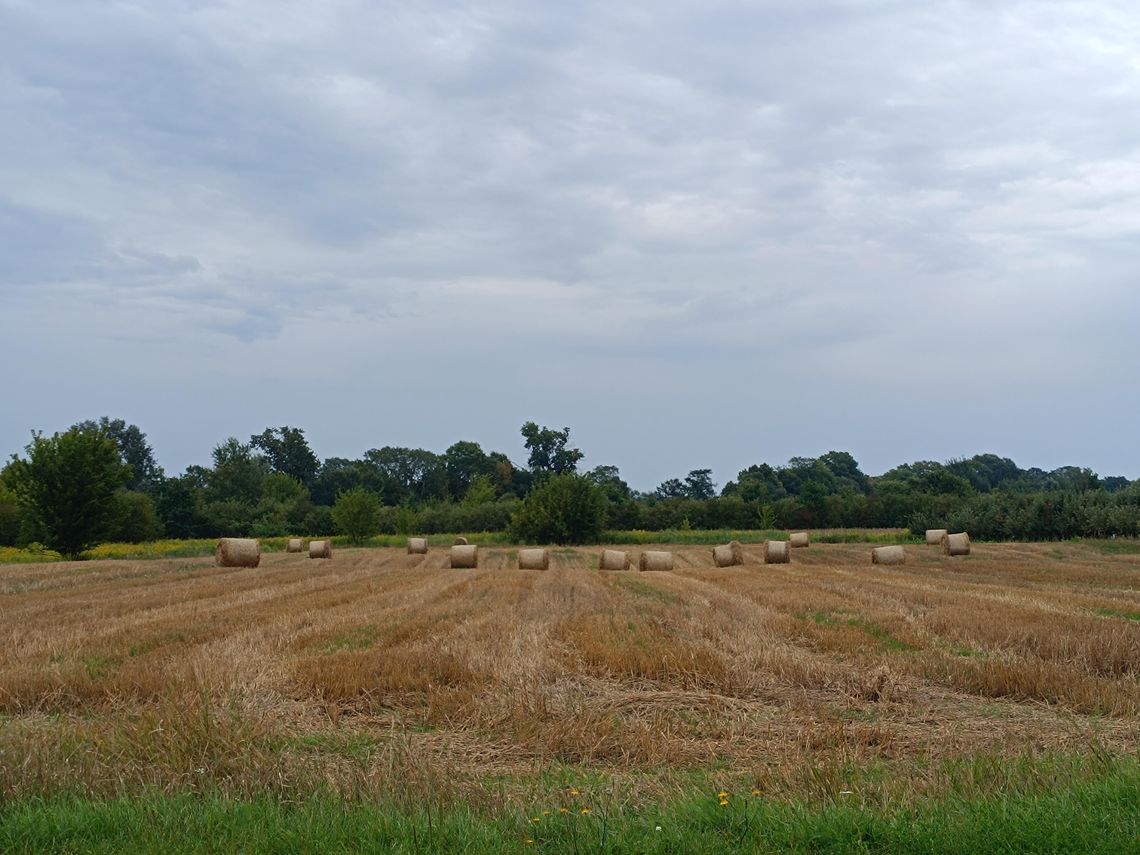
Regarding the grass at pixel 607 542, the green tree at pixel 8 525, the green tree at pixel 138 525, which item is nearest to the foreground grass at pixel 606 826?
the grass at pixel 607 542

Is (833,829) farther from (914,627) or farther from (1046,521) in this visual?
(1046,521)

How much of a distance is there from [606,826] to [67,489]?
45583 millimetres

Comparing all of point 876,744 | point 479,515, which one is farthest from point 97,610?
point 479,515

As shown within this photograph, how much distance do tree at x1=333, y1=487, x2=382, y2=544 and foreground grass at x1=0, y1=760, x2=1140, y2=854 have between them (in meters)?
53.9

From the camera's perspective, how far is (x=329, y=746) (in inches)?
290

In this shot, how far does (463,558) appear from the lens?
33.2 metres

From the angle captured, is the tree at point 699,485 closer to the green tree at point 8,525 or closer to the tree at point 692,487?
the tree at point 692,487

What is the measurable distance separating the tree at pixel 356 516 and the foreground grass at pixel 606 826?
5389 centimetres

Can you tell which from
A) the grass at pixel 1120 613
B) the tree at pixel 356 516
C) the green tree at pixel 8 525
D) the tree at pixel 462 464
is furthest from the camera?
the tree at pixel 462 464

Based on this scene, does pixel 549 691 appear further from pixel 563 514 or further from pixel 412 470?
pixel 412 470

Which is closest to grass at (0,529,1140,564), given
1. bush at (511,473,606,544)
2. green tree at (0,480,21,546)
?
bush at (511,473,606,544)

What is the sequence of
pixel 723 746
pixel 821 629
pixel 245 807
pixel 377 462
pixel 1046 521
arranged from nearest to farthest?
1. pixel 245 807
2. pixel 723 746
3. pixel 821 629
4. pixel 1046 521
5. pixel 377 462

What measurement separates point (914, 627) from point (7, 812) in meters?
11.3

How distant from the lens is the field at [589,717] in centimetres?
561
